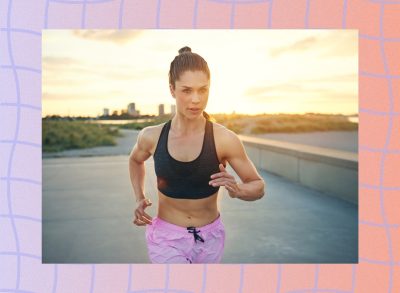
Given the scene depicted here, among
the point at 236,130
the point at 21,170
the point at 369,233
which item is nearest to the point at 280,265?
the point at 369,233

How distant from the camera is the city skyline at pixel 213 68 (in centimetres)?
278

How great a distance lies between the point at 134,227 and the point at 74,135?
0.60 m

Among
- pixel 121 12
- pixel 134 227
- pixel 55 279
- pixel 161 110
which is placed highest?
pixel 121 12

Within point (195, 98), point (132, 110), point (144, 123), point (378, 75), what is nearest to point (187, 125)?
point (195, 98)

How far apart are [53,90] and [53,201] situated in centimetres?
58

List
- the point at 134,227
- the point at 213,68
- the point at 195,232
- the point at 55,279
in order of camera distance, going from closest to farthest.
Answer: the point at 195,232 < the point at 213,68 < the point at 55,279 < the point at 134,227

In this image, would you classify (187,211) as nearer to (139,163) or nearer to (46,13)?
(139,163)

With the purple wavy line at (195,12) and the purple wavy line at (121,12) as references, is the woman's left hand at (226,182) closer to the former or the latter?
the purple wavy line at (195,12)

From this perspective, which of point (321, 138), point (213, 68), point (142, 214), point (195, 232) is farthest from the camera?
point (321, 138)

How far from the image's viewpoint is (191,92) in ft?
8.60

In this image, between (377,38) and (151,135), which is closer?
(151,135)

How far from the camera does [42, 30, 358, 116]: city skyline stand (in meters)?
2.78

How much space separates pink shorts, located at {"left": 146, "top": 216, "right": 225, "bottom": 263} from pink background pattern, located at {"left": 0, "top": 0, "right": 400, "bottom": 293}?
1.04ft

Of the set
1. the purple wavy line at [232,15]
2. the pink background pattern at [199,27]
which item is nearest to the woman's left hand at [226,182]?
the pink background pattern at [199,27]
